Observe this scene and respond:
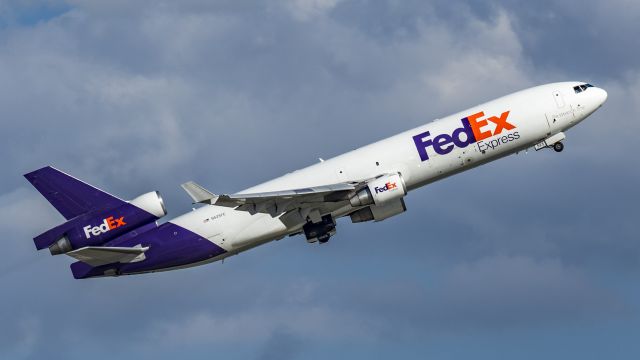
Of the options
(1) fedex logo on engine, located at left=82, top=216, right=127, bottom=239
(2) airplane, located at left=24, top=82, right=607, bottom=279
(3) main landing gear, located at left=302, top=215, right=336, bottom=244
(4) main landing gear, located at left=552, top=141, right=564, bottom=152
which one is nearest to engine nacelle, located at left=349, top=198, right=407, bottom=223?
(2) airplane, located at left=24, top=82, right=607, bottom=279

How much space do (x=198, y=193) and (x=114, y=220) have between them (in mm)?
13252

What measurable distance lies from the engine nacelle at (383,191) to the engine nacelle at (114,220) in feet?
50.3

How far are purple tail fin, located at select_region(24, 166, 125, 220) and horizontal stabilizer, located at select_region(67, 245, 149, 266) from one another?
329 cm

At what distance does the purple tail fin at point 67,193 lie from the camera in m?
90.7

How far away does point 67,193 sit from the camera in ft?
298

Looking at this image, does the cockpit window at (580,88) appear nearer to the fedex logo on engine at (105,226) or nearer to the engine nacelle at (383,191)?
the engine nacelle at (383,191)

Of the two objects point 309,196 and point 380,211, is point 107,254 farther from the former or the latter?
point 380,211

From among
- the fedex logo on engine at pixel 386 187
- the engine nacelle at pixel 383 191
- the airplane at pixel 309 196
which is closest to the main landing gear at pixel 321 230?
the airplane at pixel 309 196

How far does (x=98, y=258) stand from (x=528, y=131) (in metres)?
31.6

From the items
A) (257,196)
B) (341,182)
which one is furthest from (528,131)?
(257,196)

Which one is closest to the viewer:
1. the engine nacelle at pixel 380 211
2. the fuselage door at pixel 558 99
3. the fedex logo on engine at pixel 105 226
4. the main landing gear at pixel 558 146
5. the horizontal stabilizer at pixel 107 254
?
the fuselage door at pixel 558 99

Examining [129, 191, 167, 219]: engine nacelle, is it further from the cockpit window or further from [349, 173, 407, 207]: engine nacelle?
the cockpit window

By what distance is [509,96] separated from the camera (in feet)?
290

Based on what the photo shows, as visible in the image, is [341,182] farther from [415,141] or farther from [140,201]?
[140,201]
